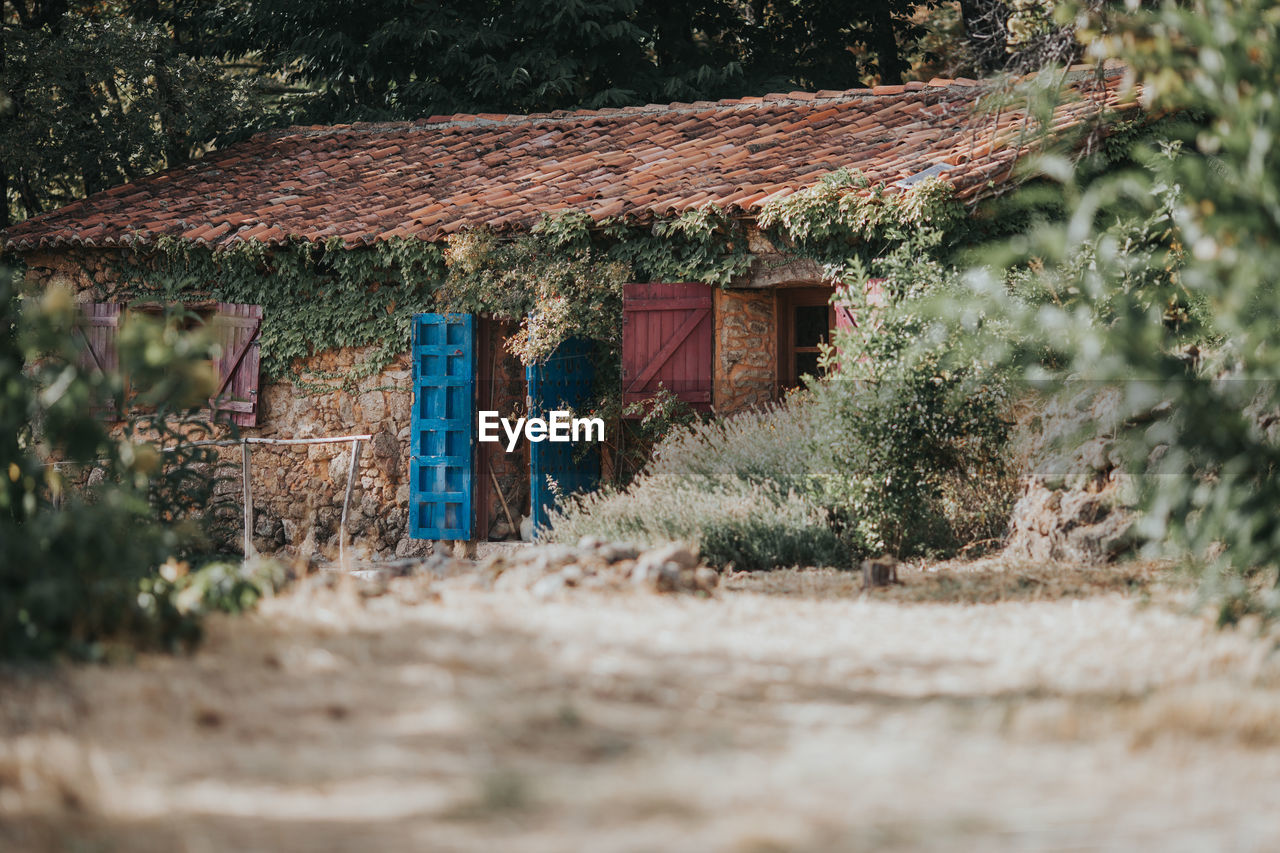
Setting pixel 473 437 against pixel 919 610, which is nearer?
pixel 919 610

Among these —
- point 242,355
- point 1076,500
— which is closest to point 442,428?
point 242,355

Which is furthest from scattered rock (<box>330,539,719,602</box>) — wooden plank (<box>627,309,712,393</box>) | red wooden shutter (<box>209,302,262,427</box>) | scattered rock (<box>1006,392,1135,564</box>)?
red wooden shutter (<box>209,302,262,427</box>)

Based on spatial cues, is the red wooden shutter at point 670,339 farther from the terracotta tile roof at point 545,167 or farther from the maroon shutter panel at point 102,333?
the maroon shutter panel at point 102,333

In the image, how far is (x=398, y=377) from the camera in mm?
10602

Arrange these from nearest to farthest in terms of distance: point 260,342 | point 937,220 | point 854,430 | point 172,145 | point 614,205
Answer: point 854,430 < point 937,220 < point 614,205 < point 260,342 < point 172,145

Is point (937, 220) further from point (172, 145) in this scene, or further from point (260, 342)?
point (172, 145)

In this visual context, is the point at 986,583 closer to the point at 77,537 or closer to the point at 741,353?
the point at 77,537

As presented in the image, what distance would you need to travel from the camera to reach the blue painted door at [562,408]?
32.2 ft

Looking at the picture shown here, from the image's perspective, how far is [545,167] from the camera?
11.2 metres

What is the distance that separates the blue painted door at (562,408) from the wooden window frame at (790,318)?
166cm

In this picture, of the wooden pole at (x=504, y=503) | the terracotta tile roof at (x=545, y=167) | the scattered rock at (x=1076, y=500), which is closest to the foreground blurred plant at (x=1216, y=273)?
the scattered rock at (x=1076, y=500)

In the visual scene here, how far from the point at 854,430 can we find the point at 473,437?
4402 millimetres

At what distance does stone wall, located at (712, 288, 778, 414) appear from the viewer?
950 centimetres

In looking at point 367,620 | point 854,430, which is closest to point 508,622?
point 367,620
